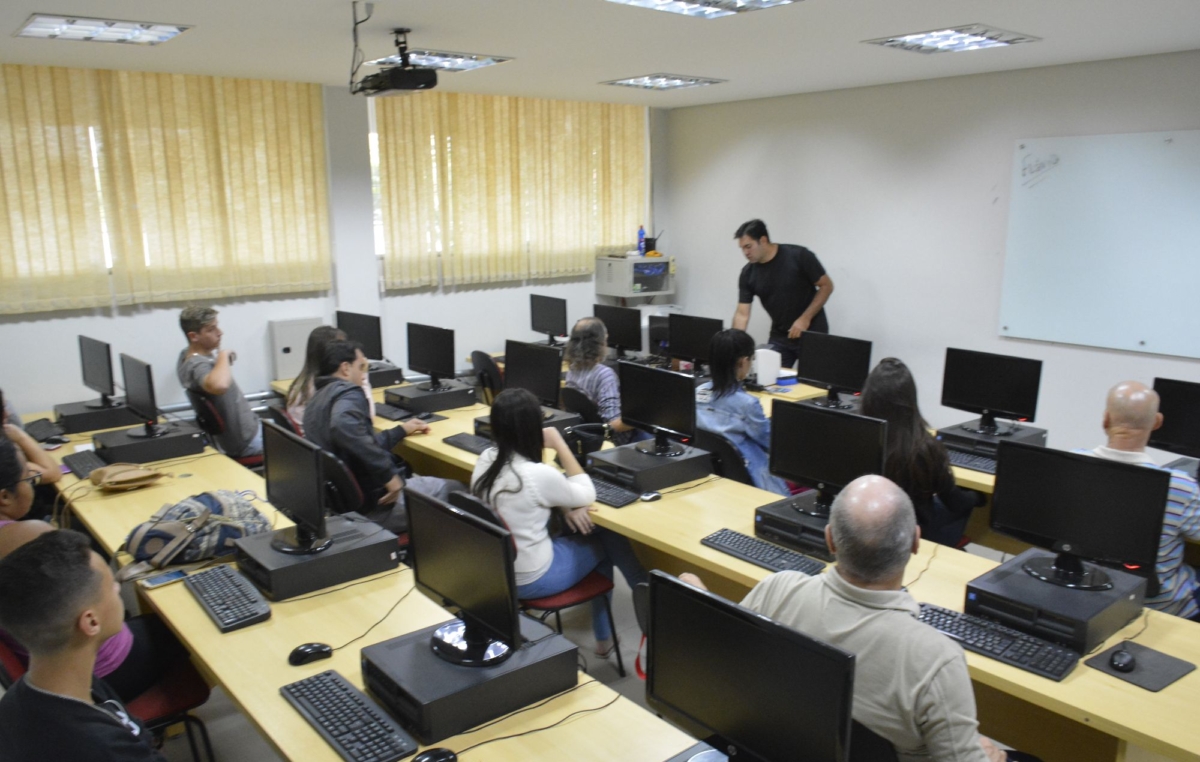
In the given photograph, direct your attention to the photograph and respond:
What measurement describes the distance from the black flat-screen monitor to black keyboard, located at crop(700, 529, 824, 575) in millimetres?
2966

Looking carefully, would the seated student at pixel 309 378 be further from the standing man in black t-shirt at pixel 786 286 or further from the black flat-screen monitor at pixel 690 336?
the standing man in black t-shirt at pixel 786 286

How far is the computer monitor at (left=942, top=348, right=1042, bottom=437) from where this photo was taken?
4.14 meters

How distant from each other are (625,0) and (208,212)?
364 cm

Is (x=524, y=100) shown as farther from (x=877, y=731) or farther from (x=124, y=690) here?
(x=877, y=731)

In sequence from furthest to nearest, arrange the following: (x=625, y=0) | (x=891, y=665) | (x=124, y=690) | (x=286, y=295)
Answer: (x=286, y=295)
(x=625, y=0)
(x=124, y=690)
(x=891, y=665)

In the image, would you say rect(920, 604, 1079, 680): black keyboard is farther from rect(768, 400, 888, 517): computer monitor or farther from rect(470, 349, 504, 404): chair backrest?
rect(470, 349, 504, 404): chair backrest

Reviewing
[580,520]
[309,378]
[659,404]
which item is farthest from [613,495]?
[309,378]

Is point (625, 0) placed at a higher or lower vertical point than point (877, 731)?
higher

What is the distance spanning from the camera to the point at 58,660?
6.12ft

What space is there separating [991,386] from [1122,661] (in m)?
2.22

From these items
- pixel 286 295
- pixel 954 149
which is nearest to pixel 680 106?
pixel 954 149

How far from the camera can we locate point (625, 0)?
3607 mm

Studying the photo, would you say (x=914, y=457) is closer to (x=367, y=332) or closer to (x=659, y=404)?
(x=659, y=404)

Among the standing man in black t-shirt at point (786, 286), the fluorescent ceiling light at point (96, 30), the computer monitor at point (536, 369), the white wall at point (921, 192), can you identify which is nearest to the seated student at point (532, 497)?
the computer monitor at point (536, 369)
